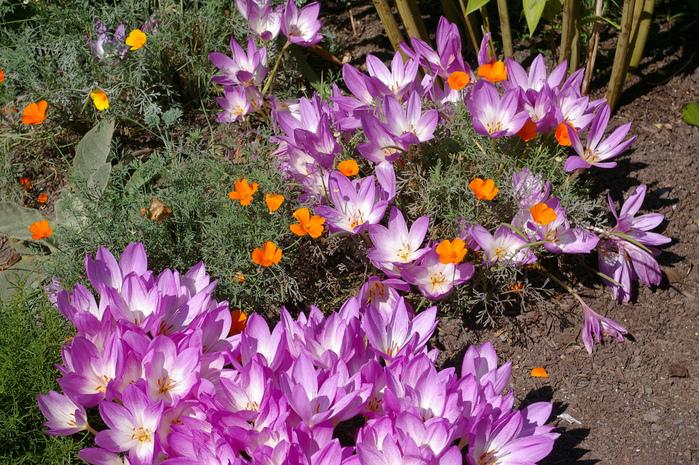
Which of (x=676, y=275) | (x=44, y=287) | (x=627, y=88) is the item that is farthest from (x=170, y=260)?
(x=627, y=88)

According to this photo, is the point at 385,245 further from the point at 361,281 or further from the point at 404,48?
the point at 404,48

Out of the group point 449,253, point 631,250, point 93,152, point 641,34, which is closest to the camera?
point 449,253

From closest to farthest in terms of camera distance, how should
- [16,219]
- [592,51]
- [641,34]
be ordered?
[16,219], [592,51], [641,34]

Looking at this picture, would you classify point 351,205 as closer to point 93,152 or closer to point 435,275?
point 435,275

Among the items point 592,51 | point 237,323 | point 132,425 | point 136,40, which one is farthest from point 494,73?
point 132,425

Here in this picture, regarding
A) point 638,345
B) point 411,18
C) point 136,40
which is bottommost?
point 638,345

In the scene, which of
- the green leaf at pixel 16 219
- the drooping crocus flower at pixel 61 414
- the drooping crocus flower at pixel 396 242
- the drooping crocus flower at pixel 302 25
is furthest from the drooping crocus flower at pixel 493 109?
the green leaf at pixel 16 219

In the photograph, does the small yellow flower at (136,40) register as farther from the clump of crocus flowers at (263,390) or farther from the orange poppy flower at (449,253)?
the orange poppy flower at (449,253)
